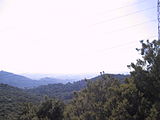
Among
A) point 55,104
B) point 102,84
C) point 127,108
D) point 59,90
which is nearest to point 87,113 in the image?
point 102,84

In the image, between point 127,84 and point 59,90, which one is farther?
point 59,90

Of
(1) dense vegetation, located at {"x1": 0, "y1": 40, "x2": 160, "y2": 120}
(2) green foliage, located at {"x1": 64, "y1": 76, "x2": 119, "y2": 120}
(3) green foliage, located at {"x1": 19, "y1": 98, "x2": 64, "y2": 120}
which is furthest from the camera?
(3) green foliage, located at {"x1": 19, "y1": 98, "x2": 64, "y2": 120}

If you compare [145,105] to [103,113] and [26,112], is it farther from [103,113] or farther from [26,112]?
[26,112]

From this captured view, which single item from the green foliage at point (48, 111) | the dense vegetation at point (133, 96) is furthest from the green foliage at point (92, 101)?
the green foliage at point (48, 111)

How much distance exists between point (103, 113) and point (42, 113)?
66.5 feet

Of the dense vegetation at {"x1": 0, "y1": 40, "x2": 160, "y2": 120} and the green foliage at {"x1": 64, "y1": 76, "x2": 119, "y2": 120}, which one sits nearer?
the dense vegetation at {"x1": 0, "y1": 40, "x2": 160, "y2": 120}

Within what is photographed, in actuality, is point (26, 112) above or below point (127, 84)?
below

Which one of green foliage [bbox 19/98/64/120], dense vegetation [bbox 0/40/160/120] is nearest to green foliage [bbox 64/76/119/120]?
dense vegetation [bbox 0/40/160/120]

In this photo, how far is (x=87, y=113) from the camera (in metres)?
30.4

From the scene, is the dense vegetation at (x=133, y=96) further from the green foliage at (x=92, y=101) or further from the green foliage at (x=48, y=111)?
the green foliage at (x=48, y=111)

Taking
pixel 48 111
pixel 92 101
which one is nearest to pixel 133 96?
pixel 92 101

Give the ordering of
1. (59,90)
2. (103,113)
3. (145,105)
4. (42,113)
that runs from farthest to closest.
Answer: (59,90), (42,113), (103,113), (145,105)

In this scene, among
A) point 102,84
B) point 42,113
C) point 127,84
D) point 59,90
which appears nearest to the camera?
point 127,84

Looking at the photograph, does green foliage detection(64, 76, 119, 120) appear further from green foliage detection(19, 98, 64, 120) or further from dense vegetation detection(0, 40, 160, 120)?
green foliage detection(19, 98, 64, 120)
